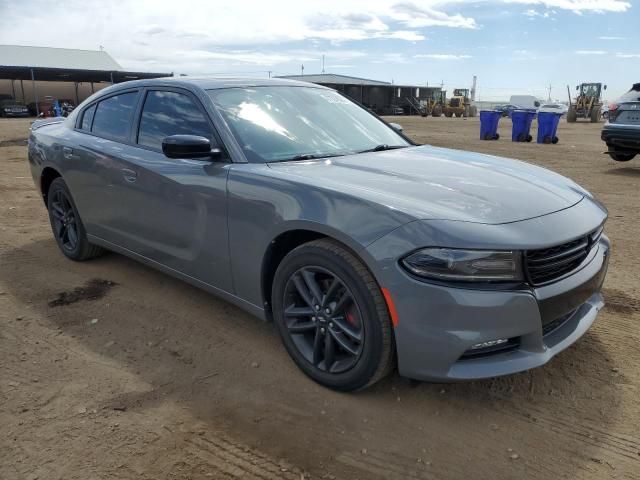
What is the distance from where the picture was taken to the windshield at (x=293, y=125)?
3207 millimetres

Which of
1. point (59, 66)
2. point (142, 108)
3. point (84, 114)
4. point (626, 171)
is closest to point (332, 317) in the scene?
point (142, 108)

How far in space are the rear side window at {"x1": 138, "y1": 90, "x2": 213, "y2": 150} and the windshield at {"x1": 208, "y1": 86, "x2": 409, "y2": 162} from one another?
169mm

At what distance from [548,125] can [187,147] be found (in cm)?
1781

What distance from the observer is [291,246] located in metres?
2.93

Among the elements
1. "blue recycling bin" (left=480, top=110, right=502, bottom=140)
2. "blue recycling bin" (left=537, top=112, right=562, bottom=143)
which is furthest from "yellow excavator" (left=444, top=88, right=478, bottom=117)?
"blue recycling bin" (left=537, top=112, right=562, bottom=143)

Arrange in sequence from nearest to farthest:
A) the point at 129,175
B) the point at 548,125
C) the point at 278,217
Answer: the point at 278,217
the point at 129,175
the point at 548,125

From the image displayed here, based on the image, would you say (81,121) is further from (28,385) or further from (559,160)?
(559,160)

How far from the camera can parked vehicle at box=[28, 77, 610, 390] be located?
230 centimetres

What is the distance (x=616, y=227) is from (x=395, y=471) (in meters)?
5.01

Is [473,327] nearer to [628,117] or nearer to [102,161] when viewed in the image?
[102,161]

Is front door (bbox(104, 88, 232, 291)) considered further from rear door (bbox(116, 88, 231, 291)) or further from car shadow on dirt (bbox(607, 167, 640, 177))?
car shadow on dirt (bbox(607, 167, 640, 177))

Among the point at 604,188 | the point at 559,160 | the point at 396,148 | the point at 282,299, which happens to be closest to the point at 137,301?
the point at 282,299

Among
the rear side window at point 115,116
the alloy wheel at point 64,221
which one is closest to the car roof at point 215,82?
the rear side window at point 115,116

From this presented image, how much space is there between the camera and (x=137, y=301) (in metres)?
3.97
